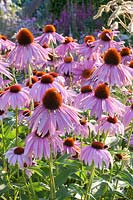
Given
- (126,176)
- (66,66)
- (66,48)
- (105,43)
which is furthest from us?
(66,48)

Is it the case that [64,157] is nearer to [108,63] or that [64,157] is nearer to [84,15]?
[108,63]

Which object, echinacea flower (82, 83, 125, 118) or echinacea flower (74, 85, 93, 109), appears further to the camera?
echinacea flower (74, 85, 93, 109)

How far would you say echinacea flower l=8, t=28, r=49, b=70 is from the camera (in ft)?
6.20

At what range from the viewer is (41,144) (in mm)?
1538

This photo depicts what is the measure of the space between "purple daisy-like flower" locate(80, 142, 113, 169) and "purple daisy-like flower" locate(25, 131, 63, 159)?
0.50ft

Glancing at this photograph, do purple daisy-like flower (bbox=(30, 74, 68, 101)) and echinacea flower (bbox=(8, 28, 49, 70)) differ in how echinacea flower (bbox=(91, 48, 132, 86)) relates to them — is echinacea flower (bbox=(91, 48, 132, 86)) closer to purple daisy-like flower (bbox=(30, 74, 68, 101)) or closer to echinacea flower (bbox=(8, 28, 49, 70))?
purple daisy-like flower (bbox=(30, 74, 68, 101))

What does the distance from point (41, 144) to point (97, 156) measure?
23 cm

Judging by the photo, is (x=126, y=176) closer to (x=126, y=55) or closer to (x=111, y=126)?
(x=111, y=126)

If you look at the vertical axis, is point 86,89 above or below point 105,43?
below

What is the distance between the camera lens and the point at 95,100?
1.67 m

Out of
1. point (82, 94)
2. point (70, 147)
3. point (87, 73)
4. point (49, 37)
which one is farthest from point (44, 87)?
point (49, 37)

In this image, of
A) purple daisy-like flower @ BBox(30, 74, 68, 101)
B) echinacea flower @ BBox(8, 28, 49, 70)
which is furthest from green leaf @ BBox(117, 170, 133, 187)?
echinacea flower @ BBox(8, 28, 49, 70)

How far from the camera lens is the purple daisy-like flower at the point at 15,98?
177cm

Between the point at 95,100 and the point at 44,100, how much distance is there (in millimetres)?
231
